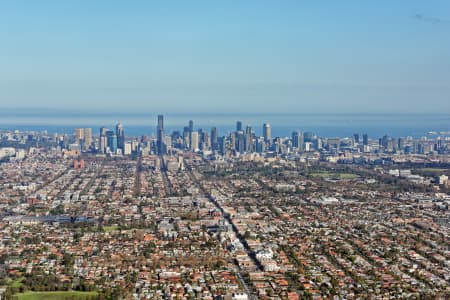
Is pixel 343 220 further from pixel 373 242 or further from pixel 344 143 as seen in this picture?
pixel 344 143

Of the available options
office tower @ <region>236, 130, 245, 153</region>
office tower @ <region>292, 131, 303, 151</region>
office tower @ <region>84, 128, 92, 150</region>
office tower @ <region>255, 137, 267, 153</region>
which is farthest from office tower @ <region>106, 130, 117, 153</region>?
office tower @ <region>292, 131, 303, 151</region>

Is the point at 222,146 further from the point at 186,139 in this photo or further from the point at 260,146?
the point at 186,139

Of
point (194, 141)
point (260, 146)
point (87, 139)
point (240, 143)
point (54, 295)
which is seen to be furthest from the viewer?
point (87, 139)

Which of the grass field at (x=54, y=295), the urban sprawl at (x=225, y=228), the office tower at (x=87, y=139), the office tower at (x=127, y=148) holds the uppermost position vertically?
the office tower at (x=87, y=139)

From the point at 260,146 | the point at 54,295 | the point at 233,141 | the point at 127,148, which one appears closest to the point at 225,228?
the point at 54,295

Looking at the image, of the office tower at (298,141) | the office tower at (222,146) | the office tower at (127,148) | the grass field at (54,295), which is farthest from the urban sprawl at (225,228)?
the office tower at (298,141)

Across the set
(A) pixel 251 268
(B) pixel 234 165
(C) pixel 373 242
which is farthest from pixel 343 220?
(B) pixel 234 165

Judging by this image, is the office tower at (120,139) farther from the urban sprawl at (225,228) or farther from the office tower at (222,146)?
the office tower at (222,146)

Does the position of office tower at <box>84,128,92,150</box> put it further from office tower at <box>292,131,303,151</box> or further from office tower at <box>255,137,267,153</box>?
office tower at <box>292,131,303,151</box>
